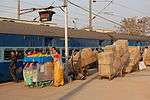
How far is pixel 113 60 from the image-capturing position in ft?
67.5

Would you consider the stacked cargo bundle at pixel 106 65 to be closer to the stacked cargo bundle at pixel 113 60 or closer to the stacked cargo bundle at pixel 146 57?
the stacked cargo bundle at pixel 113 60

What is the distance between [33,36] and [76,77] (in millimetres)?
3471

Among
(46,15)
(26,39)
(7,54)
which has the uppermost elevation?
(46,15)

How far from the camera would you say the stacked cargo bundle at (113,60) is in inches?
785

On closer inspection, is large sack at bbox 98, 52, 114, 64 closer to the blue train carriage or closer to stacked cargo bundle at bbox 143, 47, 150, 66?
the blue train carriage

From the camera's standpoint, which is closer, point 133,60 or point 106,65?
point 106,65

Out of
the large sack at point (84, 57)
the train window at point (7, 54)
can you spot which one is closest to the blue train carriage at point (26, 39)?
the train window at point (7, 54)

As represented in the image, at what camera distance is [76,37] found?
26578mm

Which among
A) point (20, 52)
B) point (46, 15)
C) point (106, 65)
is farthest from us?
point (46, 15)

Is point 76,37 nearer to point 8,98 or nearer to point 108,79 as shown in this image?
point 108,79

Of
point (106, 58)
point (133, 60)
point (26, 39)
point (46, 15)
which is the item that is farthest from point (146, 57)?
point (26, 39)

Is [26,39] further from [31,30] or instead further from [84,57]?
[84,57]

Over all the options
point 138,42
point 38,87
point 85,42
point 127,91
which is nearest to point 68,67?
point 38,87

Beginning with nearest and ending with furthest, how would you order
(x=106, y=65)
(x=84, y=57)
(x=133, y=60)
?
(x=106, y=65) → (x=84, y=57) → (x=133, y=60)
